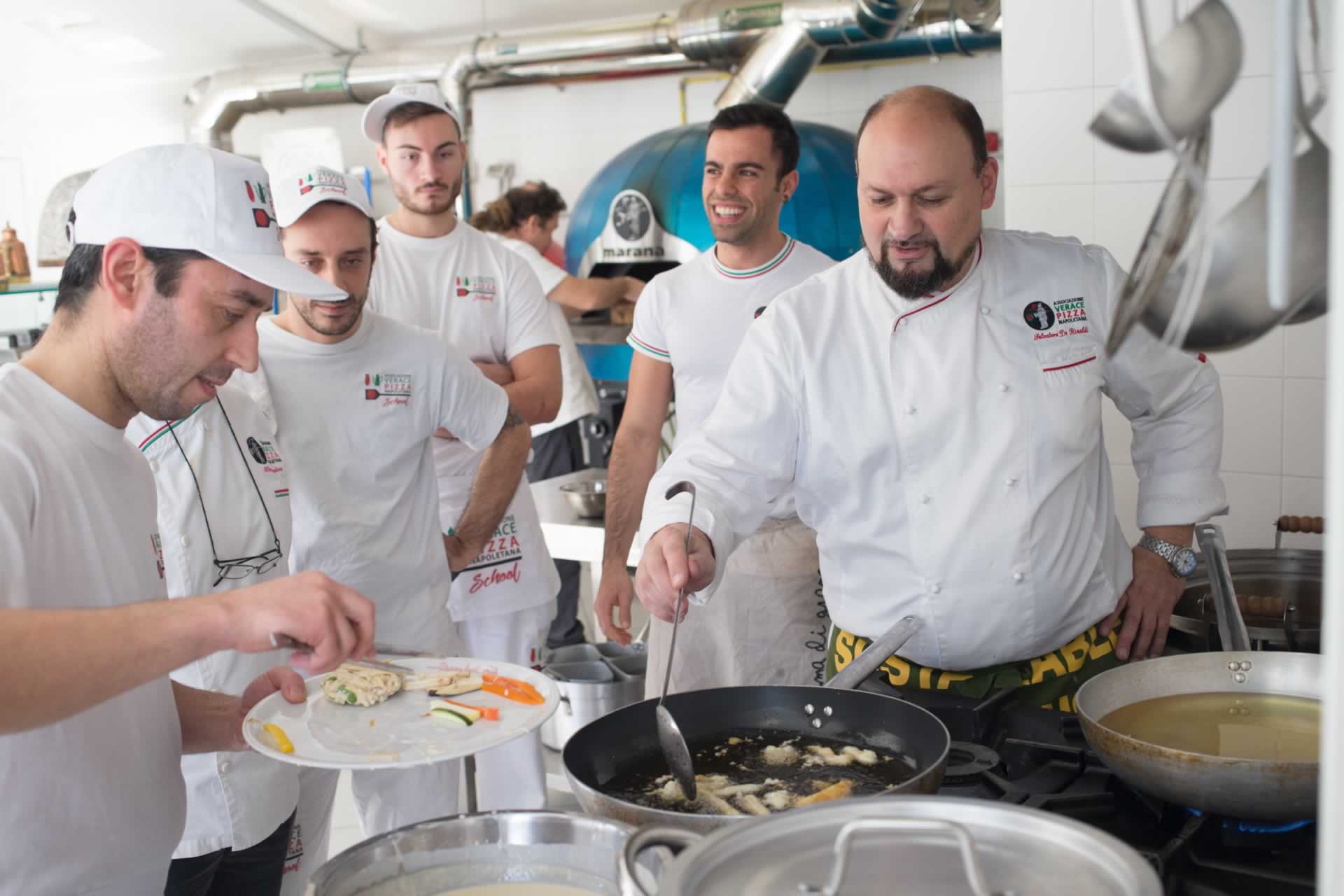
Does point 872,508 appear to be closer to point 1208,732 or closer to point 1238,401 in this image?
point 1208,732

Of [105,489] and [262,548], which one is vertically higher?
[105,489]

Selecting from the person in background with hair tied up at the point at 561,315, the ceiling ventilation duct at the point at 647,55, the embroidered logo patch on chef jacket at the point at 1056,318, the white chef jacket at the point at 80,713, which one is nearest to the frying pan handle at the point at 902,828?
the white chef jacket at the point at 80,713

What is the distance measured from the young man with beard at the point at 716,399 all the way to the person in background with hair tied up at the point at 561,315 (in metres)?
1.75

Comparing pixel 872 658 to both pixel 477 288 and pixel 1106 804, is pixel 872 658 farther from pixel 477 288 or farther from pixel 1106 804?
pixel 477 288

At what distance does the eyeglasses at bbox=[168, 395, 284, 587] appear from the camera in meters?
1.98

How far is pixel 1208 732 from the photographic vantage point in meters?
1.38

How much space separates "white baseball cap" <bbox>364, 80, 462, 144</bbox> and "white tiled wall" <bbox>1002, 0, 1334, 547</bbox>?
1.44 meters

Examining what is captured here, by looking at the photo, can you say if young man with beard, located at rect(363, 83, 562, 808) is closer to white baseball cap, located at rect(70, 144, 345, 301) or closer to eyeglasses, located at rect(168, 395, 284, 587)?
eyeglasses, located at rect(168, 395, 284, 587)

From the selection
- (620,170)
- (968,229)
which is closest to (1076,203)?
(968,229)

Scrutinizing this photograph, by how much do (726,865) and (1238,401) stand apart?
2.45 m

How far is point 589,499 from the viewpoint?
12.4 feet

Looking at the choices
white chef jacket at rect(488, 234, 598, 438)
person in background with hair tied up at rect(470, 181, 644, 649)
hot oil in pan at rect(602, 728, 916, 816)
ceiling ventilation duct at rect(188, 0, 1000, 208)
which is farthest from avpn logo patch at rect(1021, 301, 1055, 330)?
ceiling ventilation duct at rect(188, 0, 1000, 208)

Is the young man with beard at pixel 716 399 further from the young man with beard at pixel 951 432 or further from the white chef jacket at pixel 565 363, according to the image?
the white chef jacket at pixel 565 363

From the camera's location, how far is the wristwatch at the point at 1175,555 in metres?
2.07
